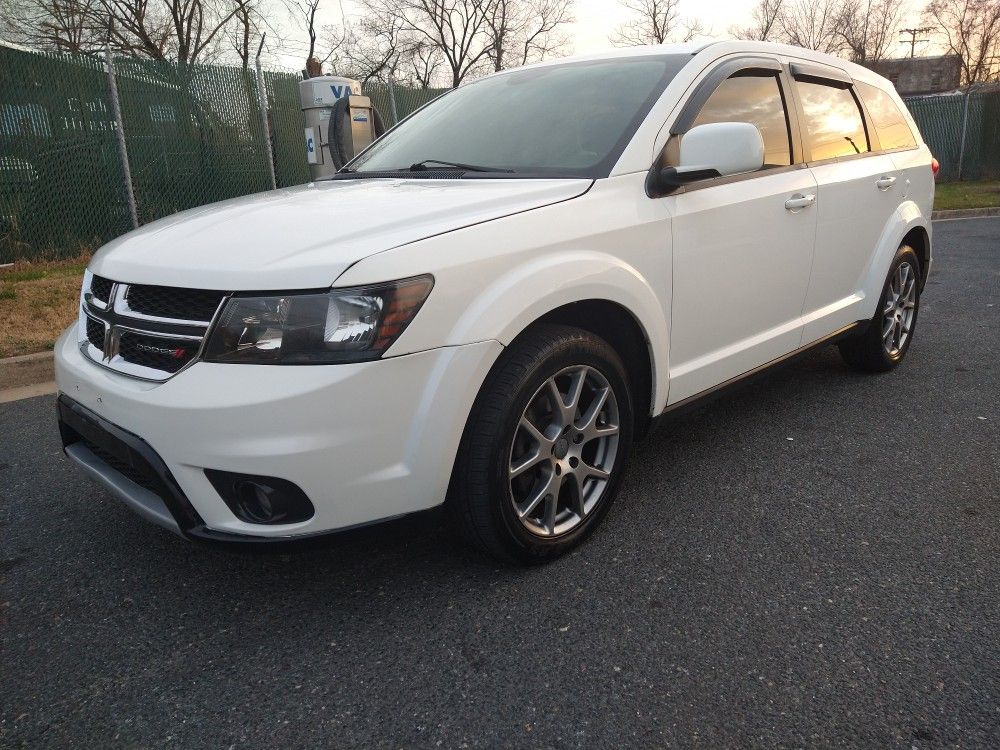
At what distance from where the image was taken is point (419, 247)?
203 cm

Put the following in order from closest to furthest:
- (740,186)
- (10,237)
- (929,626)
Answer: (929,626) → (740,186) → (10,237)

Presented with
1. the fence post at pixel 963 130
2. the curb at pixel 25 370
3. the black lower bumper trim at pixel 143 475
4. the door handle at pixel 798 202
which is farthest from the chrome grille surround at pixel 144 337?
the fence post at pixel 963 130

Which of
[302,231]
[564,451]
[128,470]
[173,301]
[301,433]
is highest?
[302,231]

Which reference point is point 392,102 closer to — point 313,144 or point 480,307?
point 313,144

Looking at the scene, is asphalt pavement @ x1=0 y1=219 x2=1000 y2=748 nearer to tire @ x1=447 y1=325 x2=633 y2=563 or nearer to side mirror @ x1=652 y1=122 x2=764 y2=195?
tire @ x1=447 y1=325 x2=633 y2=563

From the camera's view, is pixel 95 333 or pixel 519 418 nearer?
pixel 519 418

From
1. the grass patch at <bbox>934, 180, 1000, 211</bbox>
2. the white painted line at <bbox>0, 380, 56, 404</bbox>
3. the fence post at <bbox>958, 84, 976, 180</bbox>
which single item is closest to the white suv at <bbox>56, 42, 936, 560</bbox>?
the white painted line at <bbox>0, 380, 56, 404</bbox>

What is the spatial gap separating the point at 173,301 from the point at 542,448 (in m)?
1.13

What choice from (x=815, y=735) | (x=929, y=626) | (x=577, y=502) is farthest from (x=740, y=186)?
(x=815, y=735)

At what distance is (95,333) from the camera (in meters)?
2.42

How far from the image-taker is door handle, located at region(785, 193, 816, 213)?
10.5 feet

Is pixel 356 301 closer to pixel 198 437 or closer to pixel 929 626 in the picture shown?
pixel 198 437

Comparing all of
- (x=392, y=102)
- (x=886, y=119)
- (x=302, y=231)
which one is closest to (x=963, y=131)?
(x=392, y=102)

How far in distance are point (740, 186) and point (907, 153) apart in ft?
6.32
